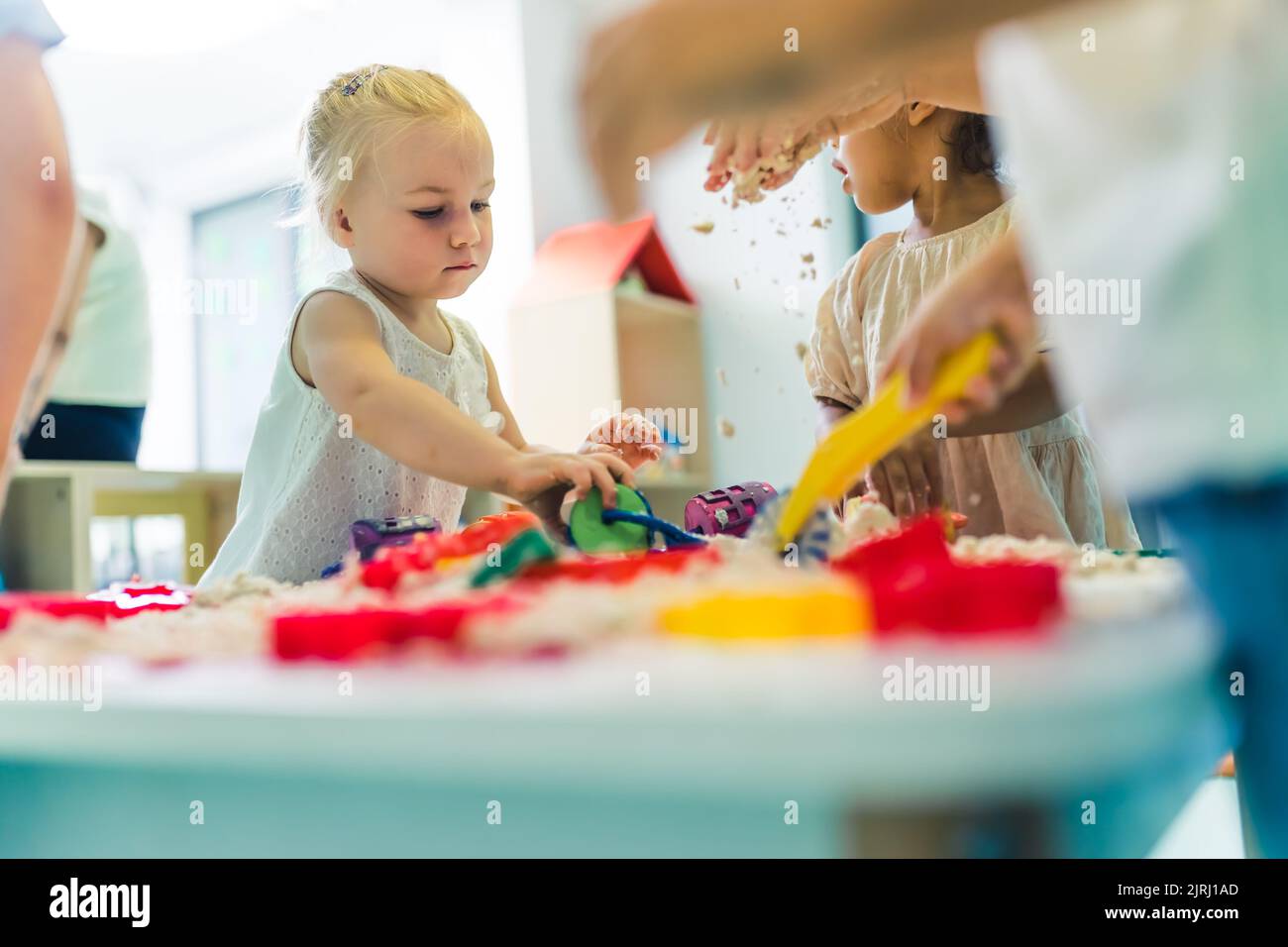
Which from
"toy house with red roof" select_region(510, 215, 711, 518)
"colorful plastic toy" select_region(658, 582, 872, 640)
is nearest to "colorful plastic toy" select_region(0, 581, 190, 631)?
"colorful plastic toy" select_region(658, 582, 872, 640)

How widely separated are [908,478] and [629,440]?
264 millimetres

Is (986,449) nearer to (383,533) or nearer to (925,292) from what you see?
(925,292)

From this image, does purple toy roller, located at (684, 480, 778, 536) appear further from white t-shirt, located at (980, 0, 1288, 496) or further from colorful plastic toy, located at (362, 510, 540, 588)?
white t-shirt, located at (980, 0, 1288, 496)

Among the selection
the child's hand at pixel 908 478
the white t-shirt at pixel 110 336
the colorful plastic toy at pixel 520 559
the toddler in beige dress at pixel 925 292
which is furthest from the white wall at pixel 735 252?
the colorful plastic toy at pixel 520 559

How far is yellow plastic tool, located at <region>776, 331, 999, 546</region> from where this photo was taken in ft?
1.02

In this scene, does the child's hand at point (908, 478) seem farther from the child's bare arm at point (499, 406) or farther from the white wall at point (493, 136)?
the white wall at point (493, 136)

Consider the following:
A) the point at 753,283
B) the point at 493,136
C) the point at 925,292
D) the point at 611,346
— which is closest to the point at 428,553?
the point at 925,292

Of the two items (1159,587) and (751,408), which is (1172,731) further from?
(751,408)

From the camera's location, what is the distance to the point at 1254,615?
28 cm

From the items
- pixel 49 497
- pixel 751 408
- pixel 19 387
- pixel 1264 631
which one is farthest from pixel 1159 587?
pixel 751 408

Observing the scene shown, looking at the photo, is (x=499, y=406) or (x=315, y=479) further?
(x=499, y=406)

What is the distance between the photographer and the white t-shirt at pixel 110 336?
158 cm

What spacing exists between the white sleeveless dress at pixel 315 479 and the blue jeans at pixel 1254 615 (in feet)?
2.35

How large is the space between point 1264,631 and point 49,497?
5.47 feet
